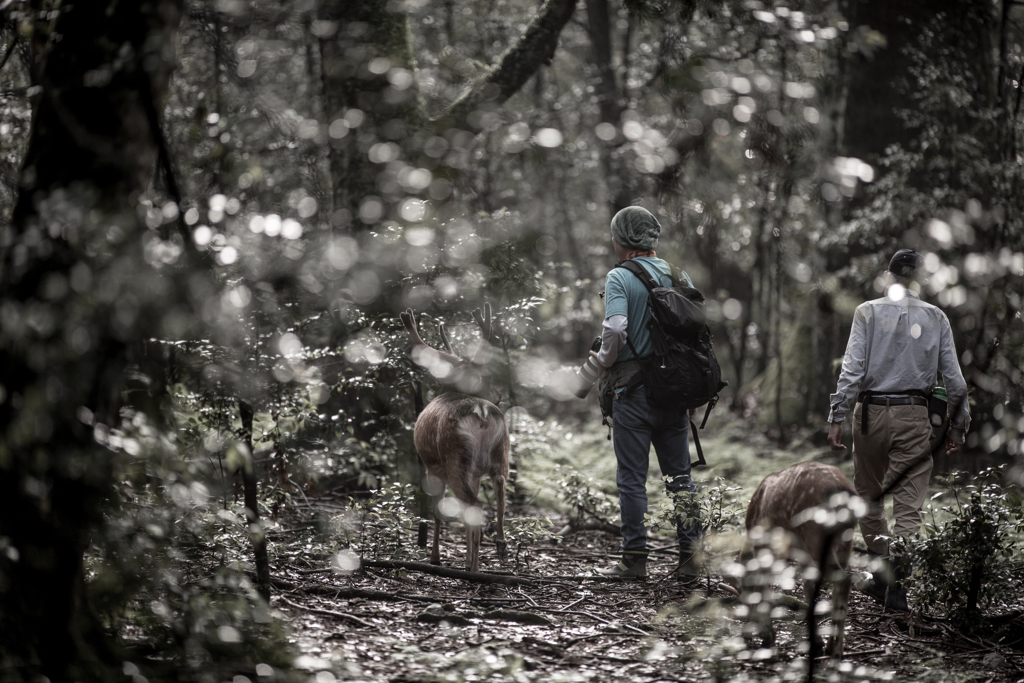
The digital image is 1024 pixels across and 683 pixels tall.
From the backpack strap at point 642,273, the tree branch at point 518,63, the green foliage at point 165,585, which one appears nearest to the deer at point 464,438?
the backpack strap at point 642,273

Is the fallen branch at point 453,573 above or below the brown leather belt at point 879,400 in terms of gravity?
below

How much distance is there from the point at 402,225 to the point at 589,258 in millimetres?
12774

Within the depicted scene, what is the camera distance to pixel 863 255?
34.6 ft

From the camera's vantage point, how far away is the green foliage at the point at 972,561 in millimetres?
4441

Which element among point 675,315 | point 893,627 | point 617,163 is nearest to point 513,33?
point 617,163

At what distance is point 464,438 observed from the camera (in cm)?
519

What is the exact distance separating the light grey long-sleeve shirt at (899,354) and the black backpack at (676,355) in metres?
0.96

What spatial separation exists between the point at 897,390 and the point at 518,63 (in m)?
5.75

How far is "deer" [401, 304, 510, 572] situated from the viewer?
519 centimetres

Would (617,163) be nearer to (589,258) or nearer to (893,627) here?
(589,258)

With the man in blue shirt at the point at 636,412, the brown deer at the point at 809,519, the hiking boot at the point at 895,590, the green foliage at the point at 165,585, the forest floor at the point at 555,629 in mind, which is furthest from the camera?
the man in blue shirt at the point at 636,412

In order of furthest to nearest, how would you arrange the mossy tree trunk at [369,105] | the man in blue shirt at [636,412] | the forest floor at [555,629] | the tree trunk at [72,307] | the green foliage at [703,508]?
the mossy tree trunk at [369,105], the man in blue shirt at [636,412], the green foliage at [703,508], the forest floor at [555,629], the tree trunk at [72,307]

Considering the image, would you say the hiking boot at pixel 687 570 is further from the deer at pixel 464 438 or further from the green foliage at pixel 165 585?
the green foliage at pixel 165 585

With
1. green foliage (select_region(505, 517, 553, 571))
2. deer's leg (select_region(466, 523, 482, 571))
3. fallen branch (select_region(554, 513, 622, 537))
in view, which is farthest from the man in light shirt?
deer's leg (select_region(466, 523, 482, 571))
